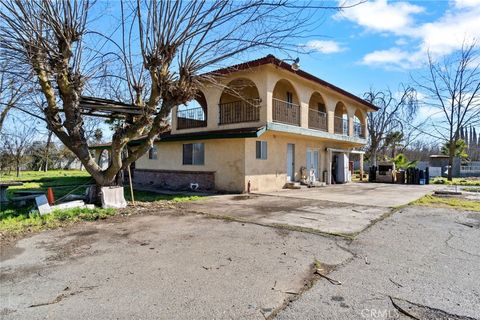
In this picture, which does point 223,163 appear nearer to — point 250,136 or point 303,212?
point 250,136

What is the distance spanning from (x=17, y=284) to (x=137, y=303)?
6.05 ft

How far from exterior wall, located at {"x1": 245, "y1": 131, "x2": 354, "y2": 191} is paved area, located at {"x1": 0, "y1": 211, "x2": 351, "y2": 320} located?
7810 millimetres

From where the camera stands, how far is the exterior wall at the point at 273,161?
14.4 m

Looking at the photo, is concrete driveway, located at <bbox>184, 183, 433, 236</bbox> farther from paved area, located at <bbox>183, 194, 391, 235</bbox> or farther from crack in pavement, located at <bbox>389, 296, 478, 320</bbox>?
crack in pavement, located at <bbox>389, 296, 478, 320</bbox>

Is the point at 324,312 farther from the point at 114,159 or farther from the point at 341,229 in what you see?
the point at 114,159

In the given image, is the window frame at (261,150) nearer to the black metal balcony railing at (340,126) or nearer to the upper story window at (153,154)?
the upper story window at (153,154)

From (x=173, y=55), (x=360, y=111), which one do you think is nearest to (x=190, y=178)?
(x=173, y=55)

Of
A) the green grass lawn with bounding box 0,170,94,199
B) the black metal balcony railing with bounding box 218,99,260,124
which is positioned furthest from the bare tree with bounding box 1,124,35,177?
the black metal balcony railing with bounding box 218,99,260,124

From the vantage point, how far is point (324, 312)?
313 cm

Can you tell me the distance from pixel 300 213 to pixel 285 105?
887 centimetres

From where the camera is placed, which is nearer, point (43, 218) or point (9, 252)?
point (9, 252)

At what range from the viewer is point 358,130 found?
2530cm

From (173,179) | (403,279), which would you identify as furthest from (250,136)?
(403,279)

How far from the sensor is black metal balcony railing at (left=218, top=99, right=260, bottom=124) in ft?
48.0
